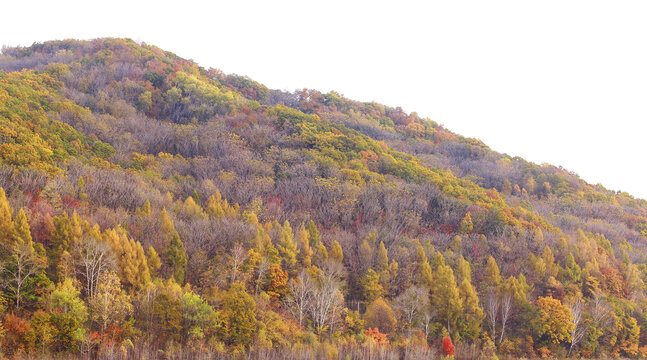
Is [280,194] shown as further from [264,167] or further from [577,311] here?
[577,311]

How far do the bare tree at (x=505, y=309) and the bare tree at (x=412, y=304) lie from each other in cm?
622

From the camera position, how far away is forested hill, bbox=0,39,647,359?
2598cm

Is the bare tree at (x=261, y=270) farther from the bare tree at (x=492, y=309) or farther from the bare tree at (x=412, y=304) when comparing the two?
the bare tree at (x=492, y=309)

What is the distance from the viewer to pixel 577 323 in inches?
1321

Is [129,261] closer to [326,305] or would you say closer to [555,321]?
[326,305]

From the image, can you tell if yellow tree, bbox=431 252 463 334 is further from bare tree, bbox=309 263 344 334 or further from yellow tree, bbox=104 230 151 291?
yellow tree, bbox=104 230 151 291

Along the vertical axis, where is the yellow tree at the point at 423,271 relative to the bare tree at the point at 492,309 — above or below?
above

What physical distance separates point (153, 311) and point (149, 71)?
58.8m

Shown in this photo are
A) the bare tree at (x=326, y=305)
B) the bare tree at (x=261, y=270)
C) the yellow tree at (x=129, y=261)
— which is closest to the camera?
the yellow tree at (x=129, y=261)

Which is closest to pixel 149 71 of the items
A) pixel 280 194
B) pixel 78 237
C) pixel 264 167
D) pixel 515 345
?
pixel 264 167

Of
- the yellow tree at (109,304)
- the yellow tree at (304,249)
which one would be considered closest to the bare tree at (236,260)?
the yellow tree at (304,249)

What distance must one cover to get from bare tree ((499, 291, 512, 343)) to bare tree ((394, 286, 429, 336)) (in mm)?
6225

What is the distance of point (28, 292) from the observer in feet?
80.3

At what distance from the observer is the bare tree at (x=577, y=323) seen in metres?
33.5
